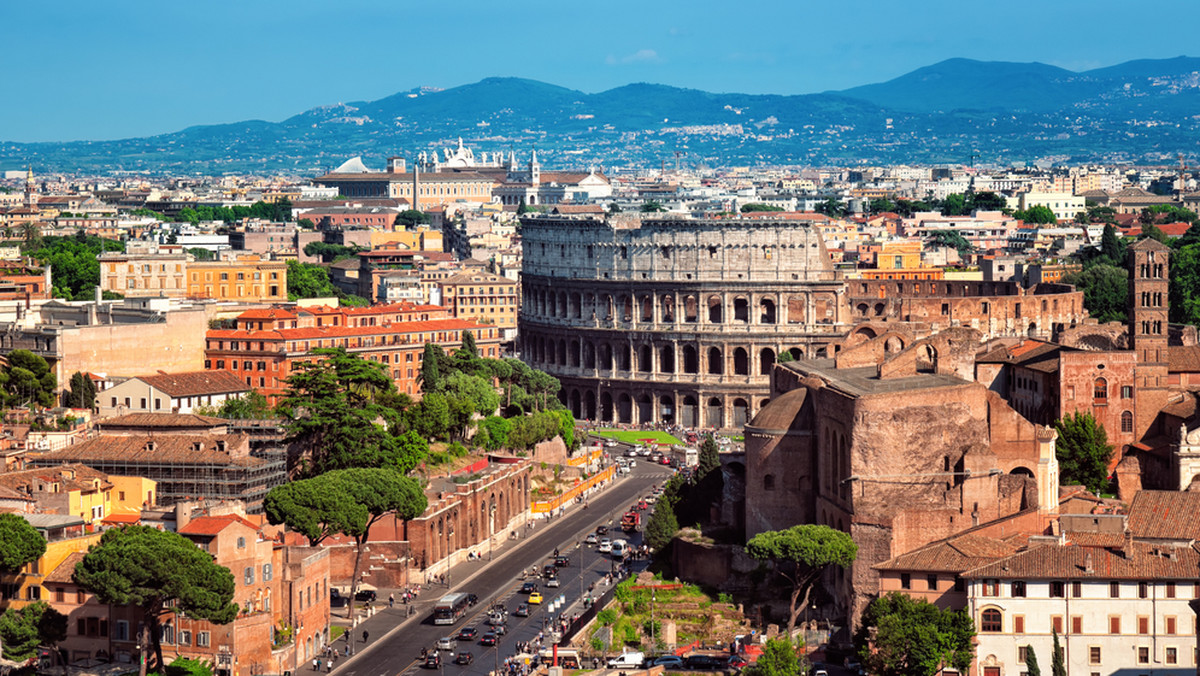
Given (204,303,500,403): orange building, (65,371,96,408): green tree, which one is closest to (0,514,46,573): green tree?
(65,371,96,408): green tree

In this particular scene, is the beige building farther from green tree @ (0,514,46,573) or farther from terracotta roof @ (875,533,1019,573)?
terracotta roof @ (875,533,1019,573)

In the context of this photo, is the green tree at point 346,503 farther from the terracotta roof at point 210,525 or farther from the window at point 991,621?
the window at point 991,621

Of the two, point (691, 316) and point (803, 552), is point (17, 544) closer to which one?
point (803, 552)

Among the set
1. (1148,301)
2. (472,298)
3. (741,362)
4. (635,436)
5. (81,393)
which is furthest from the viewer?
(472,298)

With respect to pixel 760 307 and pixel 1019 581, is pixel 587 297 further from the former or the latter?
pixel 1019 581

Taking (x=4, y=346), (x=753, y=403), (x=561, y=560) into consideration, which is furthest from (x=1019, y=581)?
(x=753, y=403)

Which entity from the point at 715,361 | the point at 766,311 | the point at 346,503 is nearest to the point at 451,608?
the point at 346,503

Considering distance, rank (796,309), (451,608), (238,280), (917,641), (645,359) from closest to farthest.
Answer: (917,641)
(451,608)
(238,280)
(796,309)
(645,359)
